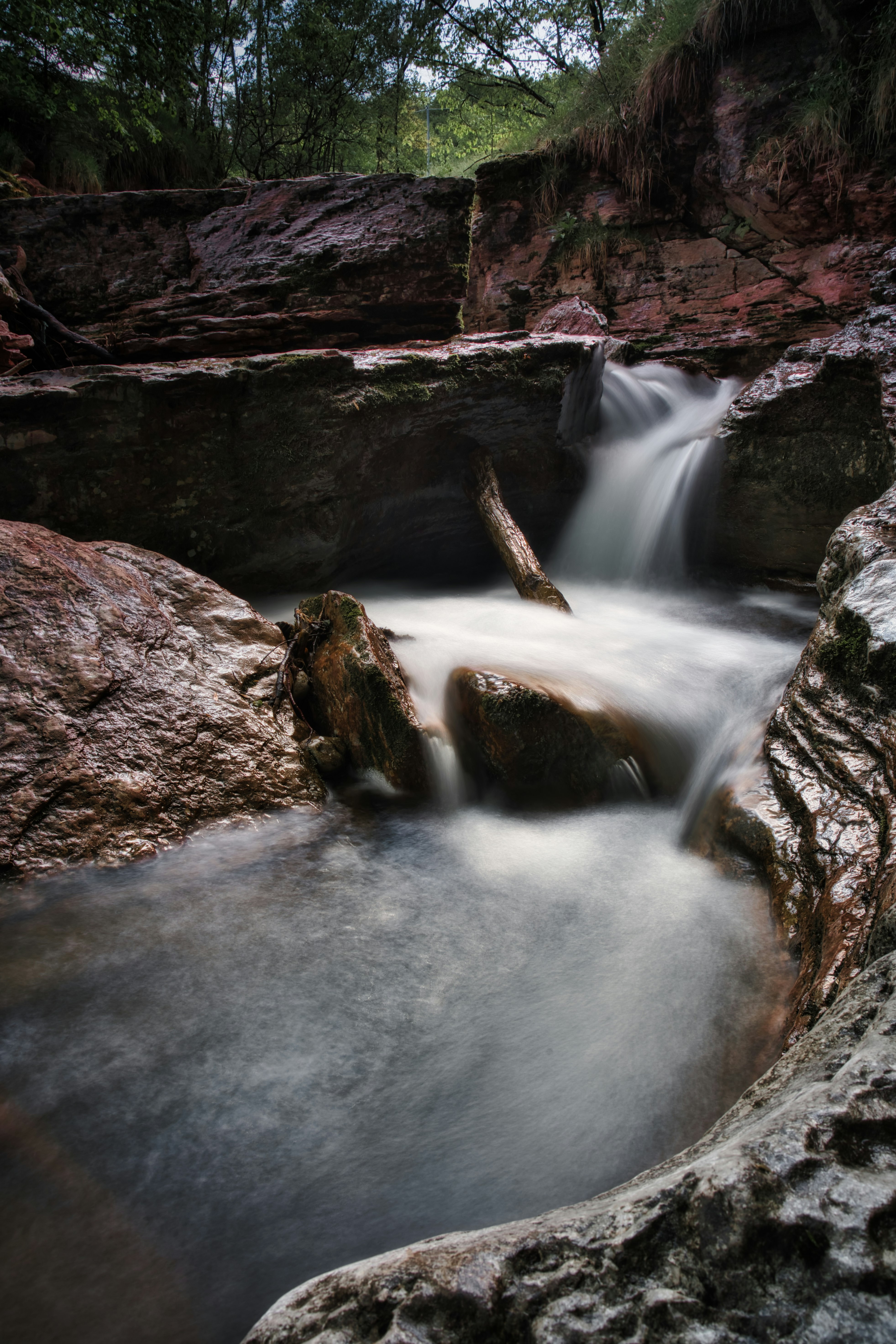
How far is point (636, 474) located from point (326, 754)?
4817 millimetres

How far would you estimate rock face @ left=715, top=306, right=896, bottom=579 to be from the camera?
18.1 feet

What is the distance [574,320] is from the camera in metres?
8.74

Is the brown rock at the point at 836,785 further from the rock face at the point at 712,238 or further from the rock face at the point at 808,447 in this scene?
the rock face at the point at 712,238

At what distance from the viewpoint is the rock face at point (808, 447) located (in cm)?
552

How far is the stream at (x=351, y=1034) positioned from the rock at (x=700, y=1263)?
732mm

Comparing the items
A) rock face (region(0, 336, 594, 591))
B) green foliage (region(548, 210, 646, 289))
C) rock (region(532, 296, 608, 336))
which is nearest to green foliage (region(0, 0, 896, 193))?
green foliage (region(548, 210, 646, 289))

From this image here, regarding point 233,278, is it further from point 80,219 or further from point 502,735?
point 502,735

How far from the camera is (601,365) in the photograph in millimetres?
6750

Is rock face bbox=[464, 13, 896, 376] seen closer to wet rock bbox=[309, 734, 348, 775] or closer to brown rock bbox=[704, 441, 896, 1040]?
brown rock bbox=[704, 441, 896, 1040]

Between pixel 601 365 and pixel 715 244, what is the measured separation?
4409 millimetres

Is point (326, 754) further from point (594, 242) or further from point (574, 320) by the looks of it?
point (594, 242)

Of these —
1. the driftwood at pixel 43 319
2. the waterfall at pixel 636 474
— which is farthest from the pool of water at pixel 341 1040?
the driftwood at pixel 43 319

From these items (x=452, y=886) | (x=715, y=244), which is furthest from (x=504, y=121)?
(x=452, y=886)

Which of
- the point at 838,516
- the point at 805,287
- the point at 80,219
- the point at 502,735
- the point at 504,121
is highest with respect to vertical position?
the point at 504,121
